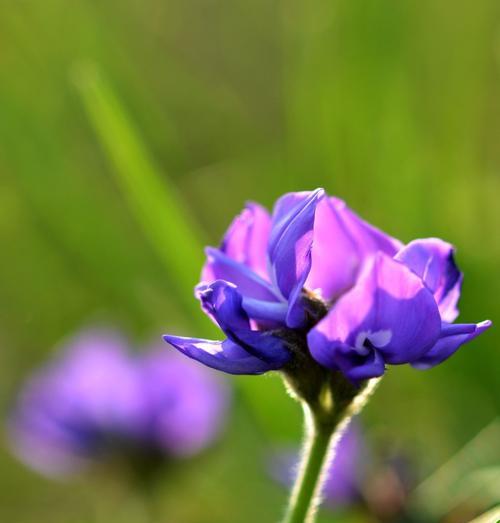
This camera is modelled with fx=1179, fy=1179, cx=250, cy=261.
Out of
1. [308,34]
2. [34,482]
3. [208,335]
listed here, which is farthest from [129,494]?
[308,34]

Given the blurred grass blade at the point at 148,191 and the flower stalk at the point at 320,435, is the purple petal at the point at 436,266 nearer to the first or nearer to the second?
the flower stalk at the point at 320,435

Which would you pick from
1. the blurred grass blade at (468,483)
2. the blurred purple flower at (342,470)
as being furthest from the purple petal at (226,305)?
the blurred purple flower at (342,470)

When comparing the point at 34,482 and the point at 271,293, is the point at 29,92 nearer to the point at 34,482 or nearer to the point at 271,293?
the point at 34,482

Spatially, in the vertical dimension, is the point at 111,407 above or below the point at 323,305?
below

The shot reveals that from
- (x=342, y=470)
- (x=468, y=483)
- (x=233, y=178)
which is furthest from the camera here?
(x=233, y=178)

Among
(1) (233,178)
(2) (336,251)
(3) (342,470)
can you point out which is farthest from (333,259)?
(1) (233,178)

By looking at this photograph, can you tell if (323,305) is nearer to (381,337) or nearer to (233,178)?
(381,337)
